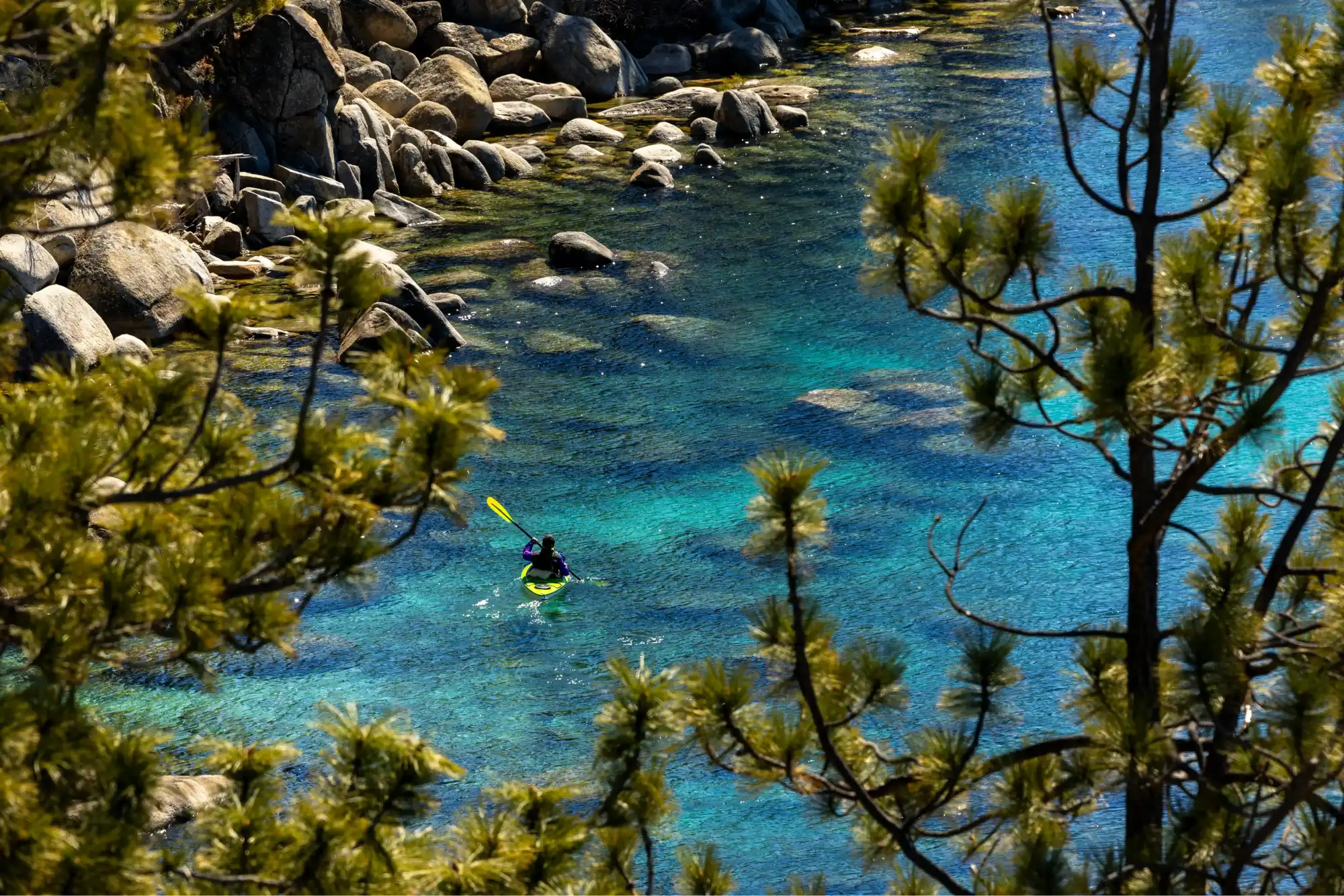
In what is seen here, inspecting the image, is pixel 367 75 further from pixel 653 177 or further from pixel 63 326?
pixel 63 326

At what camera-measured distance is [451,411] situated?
284cm

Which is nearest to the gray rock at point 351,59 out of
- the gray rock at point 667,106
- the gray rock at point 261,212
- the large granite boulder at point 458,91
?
the large granite boulder at point 458,91

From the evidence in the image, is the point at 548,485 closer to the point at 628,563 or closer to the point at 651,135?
the point at 628,563

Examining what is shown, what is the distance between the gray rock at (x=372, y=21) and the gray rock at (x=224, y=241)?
731 centimetres

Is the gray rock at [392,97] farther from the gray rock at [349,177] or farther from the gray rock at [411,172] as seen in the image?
the gray rock at [349,177]

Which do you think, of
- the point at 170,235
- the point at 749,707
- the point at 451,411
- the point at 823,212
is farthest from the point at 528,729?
the point at 823,212

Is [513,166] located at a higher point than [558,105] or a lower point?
lower

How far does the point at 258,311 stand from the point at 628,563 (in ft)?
25.5

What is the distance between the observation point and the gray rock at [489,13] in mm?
24328

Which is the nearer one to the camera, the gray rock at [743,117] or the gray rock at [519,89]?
the gray rock at [743,117]

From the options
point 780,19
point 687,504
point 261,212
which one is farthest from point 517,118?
point 687,504

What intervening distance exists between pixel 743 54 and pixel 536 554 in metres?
17.8

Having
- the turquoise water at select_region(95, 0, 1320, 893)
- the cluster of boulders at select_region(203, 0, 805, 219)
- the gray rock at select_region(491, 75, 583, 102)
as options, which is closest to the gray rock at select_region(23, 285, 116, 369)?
the turquoise water at select_region(95, 0, 1320, 893)

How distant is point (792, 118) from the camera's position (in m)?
22.0
